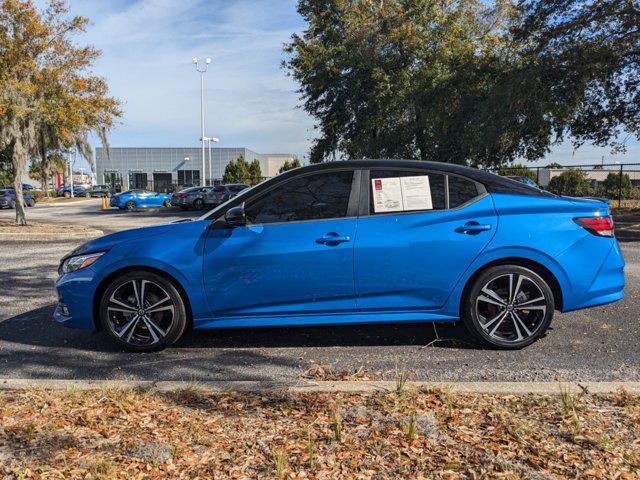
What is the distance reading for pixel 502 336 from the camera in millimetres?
4492

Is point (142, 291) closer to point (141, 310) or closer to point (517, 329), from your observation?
point (141, 310)

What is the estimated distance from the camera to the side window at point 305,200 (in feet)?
14.6

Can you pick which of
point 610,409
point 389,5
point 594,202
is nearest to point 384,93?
point 389,5

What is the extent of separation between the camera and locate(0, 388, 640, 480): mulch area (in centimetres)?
250

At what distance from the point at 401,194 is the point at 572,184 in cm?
2549

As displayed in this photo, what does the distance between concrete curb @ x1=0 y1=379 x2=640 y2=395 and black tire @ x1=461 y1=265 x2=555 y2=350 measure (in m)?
0.93

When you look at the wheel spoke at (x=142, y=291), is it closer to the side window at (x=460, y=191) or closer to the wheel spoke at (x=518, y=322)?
the side window at (x=460, y=191)

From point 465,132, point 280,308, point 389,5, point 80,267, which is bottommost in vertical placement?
point 280,308

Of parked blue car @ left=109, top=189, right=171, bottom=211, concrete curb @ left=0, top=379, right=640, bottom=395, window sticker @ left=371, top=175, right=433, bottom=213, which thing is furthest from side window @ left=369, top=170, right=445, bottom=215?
parked blue car @ left=109, top=189, right=171, bottom=211

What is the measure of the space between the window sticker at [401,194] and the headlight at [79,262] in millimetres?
2421

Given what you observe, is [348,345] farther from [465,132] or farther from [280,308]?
[465,132]

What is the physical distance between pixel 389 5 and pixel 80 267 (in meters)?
22.8

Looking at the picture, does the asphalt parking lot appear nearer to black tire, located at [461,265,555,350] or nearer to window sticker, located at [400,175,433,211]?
black tire, located at [461,265,555,350]

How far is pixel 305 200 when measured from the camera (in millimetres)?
4504
